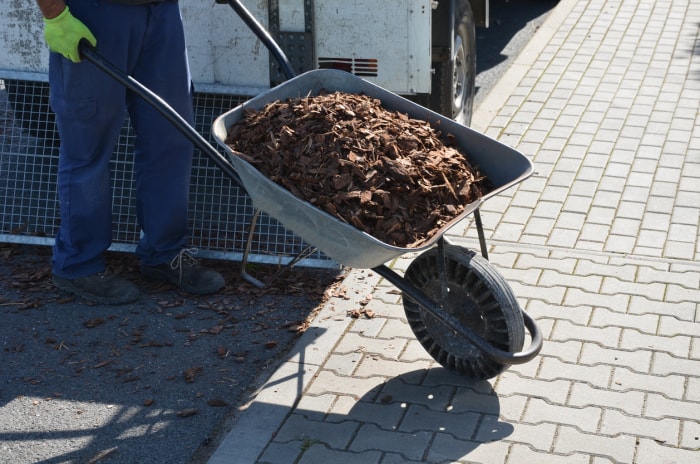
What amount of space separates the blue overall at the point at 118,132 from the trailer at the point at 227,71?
386 mm

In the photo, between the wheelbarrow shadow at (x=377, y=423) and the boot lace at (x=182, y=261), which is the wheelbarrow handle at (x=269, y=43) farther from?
the wheelbarrow shadow at (x=377, y=423)

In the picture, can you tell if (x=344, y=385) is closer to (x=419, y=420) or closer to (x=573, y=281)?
(x=419, y=420)

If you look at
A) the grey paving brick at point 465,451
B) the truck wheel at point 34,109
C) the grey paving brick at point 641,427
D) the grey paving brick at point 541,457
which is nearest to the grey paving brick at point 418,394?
the grey paving brick at point 465,451

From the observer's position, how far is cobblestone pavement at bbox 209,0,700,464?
379 centimetres

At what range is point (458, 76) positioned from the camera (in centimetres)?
682

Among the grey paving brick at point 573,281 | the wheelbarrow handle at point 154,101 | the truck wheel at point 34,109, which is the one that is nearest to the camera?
the wheelbarrow handle at point 154,101

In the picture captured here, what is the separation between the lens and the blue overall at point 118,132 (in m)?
4.56

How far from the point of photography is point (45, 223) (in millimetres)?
5719

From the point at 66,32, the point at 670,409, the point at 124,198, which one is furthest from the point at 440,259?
the point at 124,198

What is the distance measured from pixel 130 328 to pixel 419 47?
2.05 meters

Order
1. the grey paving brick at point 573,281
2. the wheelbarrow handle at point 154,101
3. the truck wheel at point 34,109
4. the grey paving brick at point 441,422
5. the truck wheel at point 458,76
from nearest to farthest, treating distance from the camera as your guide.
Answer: the grey paving brick at point 441,422 → the wheelbarrow handle at point 154,101 → the grey paving brick at point 573,281 → the truck wheel at point 34,109 → the truck wheel at point 458,76

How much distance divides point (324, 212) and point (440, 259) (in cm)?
56

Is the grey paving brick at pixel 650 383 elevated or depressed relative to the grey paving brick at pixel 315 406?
elevated

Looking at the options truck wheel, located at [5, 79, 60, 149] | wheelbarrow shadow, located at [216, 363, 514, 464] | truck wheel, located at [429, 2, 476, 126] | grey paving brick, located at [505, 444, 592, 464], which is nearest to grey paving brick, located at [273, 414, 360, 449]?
wheelbarrow shadow, located at [216, 363, 514, 464]
